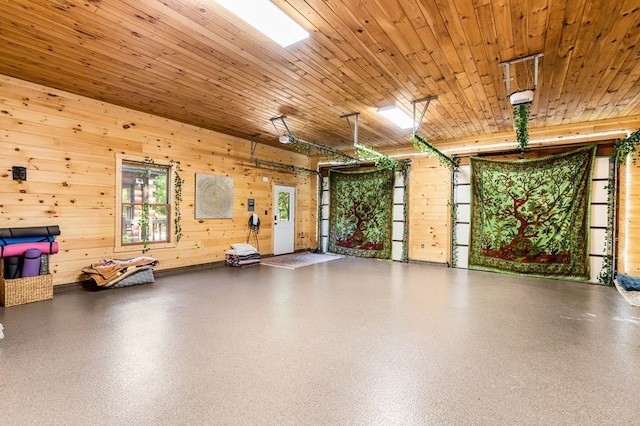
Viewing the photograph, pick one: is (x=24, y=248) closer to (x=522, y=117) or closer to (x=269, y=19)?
(x=269, y=19)

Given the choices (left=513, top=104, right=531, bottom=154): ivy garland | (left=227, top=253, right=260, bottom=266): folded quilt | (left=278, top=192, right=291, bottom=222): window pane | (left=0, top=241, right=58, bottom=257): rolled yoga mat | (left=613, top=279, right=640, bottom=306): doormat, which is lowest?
(left=613, top=279, right=640, bottom=306): doormat

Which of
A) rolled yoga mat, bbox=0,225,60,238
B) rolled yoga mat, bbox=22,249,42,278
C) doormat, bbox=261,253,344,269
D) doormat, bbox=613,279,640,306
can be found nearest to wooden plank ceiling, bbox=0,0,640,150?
rolled yoga mat, bbox=0,225,60,238

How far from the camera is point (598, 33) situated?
9.21 ft

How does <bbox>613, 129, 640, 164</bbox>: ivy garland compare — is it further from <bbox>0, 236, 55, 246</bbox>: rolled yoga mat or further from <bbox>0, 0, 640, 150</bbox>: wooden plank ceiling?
<bbox>0, 236, 55, 246</bbox>: rolled yoga mat

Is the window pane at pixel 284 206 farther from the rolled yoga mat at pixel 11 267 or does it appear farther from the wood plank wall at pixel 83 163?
the rolled yoga mat at pixel 11 267

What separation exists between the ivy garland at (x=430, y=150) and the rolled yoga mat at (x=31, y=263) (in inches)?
207

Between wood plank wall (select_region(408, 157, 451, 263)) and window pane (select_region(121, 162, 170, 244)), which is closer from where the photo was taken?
window pane (select_region(121, 162, 170, 244))

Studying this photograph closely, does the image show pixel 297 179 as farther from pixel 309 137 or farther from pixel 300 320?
pixel 300 320

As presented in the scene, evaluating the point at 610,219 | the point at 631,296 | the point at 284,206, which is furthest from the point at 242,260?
the point at 610,219

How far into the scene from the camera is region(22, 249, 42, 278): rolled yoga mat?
3.84 m

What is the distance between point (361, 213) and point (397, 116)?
342 centimetres

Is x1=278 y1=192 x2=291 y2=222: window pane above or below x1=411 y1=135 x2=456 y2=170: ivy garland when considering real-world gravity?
below

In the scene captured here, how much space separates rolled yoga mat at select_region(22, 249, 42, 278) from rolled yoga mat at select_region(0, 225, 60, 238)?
9.6 inches

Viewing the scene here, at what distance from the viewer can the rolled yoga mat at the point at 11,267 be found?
3.75 m
